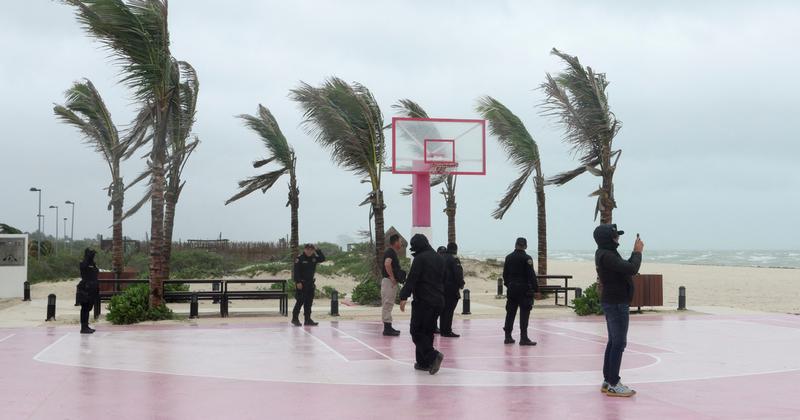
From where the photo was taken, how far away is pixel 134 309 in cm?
1659

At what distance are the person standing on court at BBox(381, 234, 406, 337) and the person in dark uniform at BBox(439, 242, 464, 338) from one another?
2.99ft

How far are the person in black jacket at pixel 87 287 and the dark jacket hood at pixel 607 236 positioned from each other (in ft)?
32.2

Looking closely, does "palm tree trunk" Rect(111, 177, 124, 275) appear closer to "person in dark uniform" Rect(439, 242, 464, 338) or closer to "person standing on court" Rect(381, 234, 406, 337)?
"person standing on court" Rect(381, 234, 406, 337)

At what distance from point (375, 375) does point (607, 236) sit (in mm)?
3436

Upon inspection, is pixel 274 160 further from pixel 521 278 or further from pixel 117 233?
pixel 521 278

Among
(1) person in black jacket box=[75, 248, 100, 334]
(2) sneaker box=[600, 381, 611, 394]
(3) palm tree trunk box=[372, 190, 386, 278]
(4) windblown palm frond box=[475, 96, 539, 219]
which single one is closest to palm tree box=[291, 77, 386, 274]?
(3) palm tree trunk box=[372, 190, 386, 278]

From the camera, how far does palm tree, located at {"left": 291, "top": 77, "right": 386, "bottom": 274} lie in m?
22.1

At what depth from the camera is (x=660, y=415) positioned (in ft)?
23.7

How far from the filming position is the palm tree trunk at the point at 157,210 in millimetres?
17125

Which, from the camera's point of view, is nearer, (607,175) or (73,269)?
(607,175)

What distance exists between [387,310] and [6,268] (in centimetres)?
1772

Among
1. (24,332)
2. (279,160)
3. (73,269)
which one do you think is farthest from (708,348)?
(73,269)

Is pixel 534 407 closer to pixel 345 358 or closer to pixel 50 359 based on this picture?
pixel 345 358

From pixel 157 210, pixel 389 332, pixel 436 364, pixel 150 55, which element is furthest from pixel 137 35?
pixel 436 364
